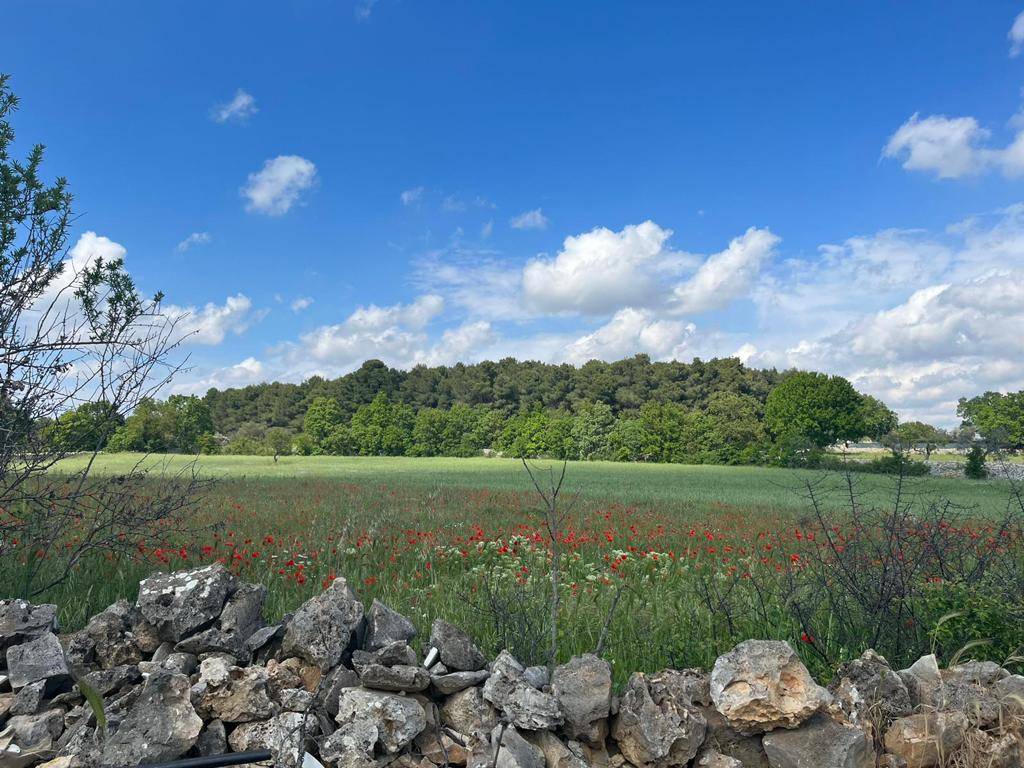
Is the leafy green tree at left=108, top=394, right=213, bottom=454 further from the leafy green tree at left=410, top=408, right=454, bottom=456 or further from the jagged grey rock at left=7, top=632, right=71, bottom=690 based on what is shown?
the jagged grey rock at left=7, top=632, right=71, bottom=690

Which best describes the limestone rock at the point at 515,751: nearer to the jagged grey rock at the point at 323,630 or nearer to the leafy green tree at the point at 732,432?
the jagged grey rock at the point at 323,630

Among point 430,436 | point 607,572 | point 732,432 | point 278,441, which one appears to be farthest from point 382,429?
point 607,572

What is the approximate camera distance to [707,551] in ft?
32.7

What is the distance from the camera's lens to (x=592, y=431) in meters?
61.1

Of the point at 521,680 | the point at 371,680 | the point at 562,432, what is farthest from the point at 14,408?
the point at 562,432

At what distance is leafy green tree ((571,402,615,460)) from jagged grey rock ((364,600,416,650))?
56.4 m

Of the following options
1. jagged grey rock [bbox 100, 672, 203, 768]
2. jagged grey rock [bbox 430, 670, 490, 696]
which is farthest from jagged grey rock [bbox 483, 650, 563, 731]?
jagged grey rock [bbox 100, 672, 203, 768]

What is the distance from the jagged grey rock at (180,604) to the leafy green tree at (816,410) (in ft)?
199

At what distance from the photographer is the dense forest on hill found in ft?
225

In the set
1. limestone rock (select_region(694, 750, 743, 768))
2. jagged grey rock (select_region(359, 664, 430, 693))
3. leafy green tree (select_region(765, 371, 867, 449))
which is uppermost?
leafy green tree (select_region(765, 371, 867, 449))

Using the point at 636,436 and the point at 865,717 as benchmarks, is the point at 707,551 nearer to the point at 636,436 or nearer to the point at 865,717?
the point at 865,717

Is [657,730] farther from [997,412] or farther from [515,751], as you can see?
[997,412]

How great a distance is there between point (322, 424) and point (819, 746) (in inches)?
2625

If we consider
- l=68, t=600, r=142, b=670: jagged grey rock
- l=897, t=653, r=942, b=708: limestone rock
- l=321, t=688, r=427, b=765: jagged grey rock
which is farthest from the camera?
l=68, t=600, r=142, b=670: jagged grey rock
